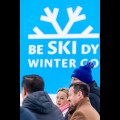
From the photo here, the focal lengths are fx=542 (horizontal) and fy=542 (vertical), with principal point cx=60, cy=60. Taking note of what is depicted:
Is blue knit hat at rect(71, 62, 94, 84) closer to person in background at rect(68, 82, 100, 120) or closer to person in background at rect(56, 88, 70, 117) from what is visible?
person in background at rect(68, 82, 100, 120)

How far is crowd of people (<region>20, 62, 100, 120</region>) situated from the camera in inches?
179

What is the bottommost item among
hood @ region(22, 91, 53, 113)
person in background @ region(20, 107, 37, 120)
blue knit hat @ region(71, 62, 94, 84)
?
person in background @ region(20, 107, 37, 120)

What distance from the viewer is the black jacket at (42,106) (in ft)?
15.0

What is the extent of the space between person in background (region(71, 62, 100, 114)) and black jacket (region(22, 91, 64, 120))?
10.7 inches

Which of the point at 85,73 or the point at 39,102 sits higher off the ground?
the point at 85,73

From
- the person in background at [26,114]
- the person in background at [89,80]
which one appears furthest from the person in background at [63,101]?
the person in background at [26,114]

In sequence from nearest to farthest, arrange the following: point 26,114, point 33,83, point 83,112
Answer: point 83,112 < point 26,114 < point 33,83

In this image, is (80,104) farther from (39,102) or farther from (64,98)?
→ (39,102)

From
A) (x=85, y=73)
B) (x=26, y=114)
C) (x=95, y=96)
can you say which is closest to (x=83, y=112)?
(x=95, y=96)

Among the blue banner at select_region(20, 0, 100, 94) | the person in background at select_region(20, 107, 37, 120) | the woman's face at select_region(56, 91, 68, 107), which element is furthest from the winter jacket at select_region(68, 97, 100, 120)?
the person in background at select_region(20, 107, 37, 120)

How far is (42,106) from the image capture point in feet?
15.0

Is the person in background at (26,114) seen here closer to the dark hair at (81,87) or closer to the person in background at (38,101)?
the person in background at (38,101)

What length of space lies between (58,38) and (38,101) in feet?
1.86

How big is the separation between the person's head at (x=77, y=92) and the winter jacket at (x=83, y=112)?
38 mm
